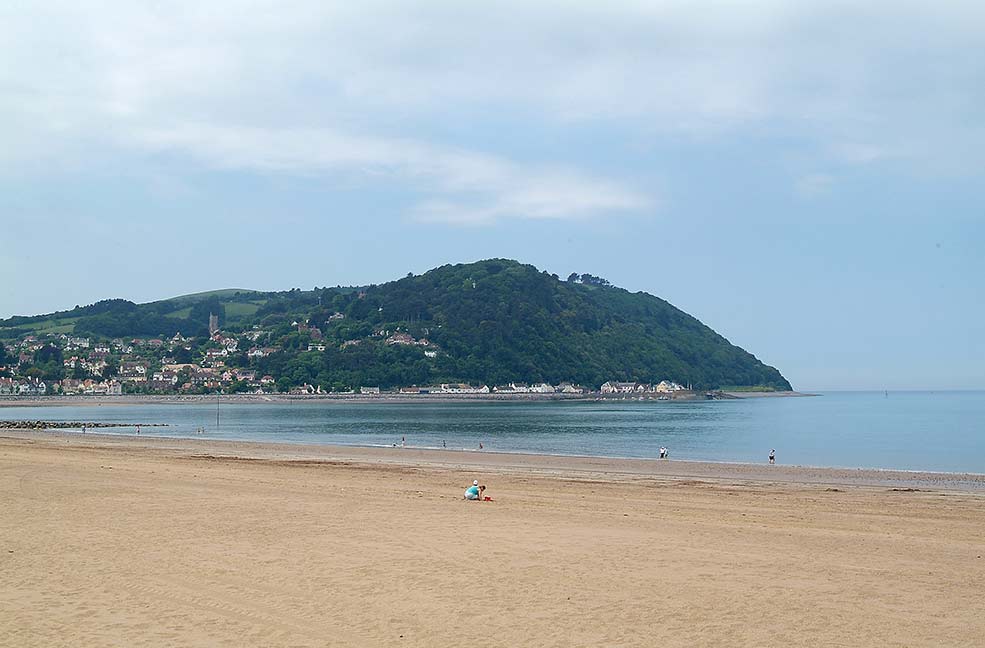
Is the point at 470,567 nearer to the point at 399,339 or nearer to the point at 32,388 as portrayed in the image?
the point at 399,339

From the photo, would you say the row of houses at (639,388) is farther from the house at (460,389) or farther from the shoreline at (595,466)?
the shoreline at (595,466)

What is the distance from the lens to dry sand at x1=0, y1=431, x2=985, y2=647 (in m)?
7.45

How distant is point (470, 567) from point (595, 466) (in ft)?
68.3

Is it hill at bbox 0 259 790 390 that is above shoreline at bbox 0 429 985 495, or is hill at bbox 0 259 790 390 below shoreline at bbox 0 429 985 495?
above

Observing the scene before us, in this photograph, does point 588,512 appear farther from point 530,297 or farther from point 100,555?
point 530,297

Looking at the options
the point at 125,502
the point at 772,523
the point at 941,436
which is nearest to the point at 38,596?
the point at 125,502

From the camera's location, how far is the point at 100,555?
33.5 ft

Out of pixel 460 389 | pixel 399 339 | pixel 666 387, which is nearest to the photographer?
pixel 460 389

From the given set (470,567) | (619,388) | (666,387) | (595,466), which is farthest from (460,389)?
(470,567)

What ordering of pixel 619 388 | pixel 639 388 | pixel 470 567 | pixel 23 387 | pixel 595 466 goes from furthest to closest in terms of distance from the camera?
pixel 639 388, pixel 619 388, pixel 23 387, pixel 595 466, pixel 470 567

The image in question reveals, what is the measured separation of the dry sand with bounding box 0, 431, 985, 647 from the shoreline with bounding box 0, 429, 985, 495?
Answer: 587 cm

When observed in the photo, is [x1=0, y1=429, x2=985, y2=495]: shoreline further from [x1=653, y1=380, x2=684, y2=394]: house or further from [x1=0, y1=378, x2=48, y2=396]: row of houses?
[x1=0, y1=378, x2=48, y2=396]: row of houses

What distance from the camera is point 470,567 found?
391 inches

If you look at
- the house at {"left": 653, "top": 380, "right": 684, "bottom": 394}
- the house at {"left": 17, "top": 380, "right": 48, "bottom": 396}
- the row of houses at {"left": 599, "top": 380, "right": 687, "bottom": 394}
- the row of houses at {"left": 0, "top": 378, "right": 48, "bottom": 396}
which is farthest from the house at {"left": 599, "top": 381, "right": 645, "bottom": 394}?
the house at {"left": 17, "top": 380, "right": 48, "bottom": 396}
